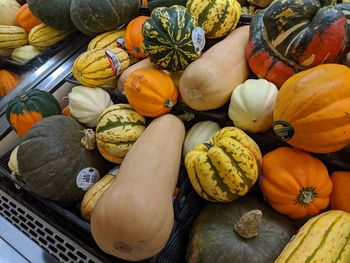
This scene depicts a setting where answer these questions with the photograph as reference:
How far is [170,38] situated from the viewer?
103 cm

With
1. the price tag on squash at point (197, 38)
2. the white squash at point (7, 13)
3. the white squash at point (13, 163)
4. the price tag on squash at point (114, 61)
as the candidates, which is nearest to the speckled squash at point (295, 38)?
the price tag on squash at point (197, 38)

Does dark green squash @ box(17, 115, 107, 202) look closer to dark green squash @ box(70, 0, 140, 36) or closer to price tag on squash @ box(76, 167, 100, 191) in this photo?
price tag on squash @ box(76, 167, 100, 191)

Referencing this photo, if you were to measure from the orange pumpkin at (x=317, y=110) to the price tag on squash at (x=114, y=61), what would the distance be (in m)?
0.63

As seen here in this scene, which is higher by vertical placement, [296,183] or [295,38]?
[295,38]

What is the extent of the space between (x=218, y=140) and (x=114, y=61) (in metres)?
0.54

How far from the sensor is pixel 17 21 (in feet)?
6.16

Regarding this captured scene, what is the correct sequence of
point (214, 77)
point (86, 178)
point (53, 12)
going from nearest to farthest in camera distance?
point (214, 77) < point (86, 178) < point (53, 12)

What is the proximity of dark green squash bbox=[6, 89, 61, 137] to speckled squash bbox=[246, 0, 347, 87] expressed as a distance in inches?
30.5

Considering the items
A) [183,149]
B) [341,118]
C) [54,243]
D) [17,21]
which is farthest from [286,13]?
[17,21]

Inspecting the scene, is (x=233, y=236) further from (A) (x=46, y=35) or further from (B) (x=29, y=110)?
(A) (x=46, y=35)

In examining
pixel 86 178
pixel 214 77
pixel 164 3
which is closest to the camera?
pixel 214 77

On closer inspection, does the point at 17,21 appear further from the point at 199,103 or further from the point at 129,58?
the point at 199,103

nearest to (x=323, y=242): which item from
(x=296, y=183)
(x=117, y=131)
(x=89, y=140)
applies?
(x=296, y=183)

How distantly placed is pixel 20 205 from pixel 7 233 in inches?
5.5
